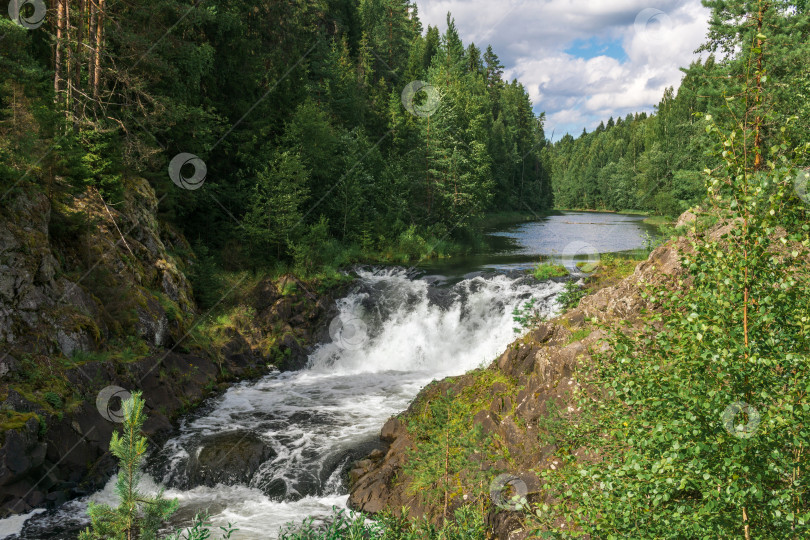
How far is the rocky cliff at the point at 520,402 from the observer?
8117 mm

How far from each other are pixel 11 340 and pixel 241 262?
11464 mm

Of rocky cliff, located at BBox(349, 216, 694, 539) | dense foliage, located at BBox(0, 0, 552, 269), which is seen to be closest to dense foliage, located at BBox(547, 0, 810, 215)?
rocky cliff, located at BBox(349, 216, 694, 539)

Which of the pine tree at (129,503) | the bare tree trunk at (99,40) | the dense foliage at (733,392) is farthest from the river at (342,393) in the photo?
the bare tree trunk at (99,40)

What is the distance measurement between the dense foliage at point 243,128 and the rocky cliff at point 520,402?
33.9 ft

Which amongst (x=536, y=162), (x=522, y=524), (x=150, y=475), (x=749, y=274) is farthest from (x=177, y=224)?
(x=536, y=162)

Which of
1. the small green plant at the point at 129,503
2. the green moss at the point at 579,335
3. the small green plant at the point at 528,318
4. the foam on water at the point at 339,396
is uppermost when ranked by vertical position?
the small green plant at the point at 129,503

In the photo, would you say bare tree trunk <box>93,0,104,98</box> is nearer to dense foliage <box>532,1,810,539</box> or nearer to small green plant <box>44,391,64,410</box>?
small green plant <box>44,391,64,410</box>

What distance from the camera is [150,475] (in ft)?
36.4

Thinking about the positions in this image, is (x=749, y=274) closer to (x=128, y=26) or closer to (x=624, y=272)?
(x=624, y=272)

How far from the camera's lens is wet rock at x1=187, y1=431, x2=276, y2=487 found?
11070 millimetres

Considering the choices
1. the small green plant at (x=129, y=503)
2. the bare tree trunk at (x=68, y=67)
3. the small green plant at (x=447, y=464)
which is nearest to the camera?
the small green plant at (x=129, y=503)

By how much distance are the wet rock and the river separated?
126 millimetres

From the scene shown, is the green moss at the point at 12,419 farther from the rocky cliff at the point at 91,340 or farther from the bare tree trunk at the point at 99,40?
the bare tree trunk at the point at 99,40

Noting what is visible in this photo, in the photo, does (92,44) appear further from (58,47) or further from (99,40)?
(58,47)
